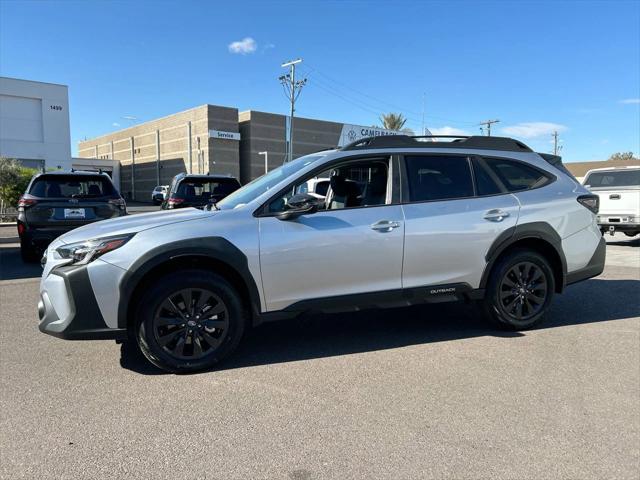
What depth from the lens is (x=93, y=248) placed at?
11.8 ft

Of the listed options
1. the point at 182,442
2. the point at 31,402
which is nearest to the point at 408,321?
the point at 182,442

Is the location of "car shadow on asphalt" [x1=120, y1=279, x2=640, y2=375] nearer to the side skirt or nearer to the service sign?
the side skirt

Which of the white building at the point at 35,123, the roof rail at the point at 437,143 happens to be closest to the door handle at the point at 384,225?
the roof rail at the point at 437,143

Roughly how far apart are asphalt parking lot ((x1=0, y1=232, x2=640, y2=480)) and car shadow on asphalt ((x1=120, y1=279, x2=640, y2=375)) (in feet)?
0.10

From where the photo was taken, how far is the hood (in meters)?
3.70

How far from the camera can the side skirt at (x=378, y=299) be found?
4.05 meters

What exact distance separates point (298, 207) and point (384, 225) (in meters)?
0.81

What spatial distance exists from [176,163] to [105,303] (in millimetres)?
54324

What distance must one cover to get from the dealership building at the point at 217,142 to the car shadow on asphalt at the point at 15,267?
37.9m

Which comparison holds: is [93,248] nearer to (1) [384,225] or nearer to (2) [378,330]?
(1) [384,225]

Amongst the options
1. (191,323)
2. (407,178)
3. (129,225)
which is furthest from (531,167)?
(129,225)

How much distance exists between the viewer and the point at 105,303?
358 centimetres

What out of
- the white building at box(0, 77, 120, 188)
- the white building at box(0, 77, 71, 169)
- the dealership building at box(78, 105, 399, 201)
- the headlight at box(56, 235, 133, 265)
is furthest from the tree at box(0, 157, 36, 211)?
the dealership building at box(78, 105, 399, 201)

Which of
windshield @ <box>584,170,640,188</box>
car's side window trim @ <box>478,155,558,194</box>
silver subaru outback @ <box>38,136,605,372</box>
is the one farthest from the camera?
windshield @ <box>584,170,640,188</box>
